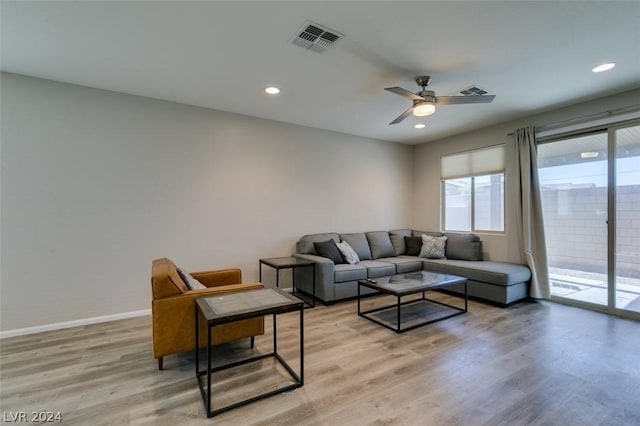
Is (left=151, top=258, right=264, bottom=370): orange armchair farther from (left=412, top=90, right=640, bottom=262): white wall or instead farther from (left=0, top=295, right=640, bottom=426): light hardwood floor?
(left=412, top=90, right=640, bottom=262): white wall

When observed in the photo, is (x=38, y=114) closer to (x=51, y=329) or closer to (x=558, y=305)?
(x=51, y=329)

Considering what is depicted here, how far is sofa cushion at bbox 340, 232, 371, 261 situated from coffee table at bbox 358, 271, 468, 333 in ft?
3.75

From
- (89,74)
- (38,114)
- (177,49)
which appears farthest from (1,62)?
(177,49)

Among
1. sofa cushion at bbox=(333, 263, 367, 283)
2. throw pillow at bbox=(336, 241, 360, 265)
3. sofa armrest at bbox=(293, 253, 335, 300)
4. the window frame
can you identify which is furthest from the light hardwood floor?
the window frame

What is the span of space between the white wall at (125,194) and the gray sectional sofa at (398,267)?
2.11 feet

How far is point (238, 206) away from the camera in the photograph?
4223 millimetres

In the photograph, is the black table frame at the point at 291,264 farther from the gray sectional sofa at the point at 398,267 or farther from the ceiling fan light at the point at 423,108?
the ceiling fan light at the point at 423,108

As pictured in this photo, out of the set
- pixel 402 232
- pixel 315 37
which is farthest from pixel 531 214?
pixel 315 37

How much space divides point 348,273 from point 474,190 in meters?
2.96

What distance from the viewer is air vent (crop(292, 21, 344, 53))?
228 cm

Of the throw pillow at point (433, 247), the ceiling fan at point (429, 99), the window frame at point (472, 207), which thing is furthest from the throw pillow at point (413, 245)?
the ceiling fan at point (429, 99)

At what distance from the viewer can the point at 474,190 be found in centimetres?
525

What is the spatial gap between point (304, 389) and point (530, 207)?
13.5 feet

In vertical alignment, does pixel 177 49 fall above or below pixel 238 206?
above
